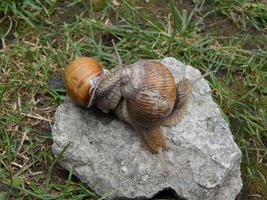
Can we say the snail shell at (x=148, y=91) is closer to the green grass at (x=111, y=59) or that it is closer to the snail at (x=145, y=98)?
the snail at (x=145, y=98)

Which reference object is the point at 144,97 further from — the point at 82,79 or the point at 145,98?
the point at 82,79

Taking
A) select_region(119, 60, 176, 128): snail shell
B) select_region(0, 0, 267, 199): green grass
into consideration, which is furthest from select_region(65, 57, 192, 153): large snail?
select_region(0, 0, 267, 199): green grass

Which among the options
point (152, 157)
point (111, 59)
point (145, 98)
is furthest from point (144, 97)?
point (111, 59)

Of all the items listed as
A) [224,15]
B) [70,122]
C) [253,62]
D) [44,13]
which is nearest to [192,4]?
[224,15]

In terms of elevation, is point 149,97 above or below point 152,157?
above

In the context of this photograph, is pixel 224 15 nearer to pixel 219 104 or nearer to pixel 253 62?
pixel 253 62

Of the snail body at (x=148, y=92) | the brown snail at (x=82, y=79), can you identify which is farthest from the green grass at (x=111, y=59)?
the snail body at (x=148, y=92)

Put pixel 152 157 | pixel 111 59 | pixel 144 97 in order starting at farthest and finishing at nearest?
1. pixel 111 59
2. pixel 152 157
3. pixel 144 97
